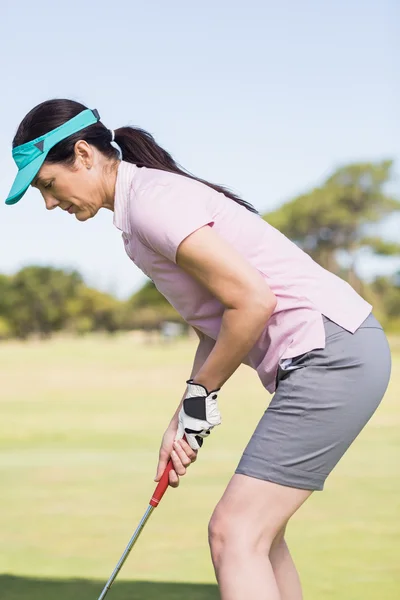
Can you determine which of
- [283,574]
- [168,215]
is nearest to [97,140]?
[168,215]

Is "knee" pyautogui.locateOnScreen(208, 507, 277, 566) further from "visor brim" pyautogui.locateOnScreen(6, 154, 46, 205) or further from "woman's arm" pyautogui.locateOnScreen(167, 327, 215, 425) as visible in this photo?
"visor brim" pyautogui.locateOnScreen(6, 154, 46, 205)

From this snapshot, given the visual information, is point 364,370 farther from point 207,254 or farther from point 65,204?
point 65,204

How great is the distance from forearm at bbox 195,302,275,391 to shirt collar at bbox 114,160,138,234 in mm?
353

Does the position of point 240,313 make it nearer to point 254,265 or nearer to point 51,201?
point 254,265

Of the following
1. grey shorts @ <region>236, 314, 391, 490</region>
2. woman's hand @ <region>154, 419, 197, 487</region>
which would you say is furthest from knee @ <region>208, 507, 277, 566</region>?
woman's hand @ <region>154, 419, 197, 487</region>

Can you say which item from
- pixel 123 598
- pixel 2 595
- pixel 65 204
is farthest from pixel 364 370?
pixel 2 595

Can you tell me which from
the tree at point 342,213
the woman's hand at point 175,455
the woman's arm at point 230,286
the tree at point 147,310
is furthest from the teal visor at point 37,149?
the tree at point 147,310

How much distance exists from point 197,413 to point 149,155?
671 millimetres

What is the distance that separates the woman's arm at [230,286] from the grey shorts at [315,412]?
0.15m

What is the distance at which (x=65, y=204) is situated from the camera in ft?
8.21

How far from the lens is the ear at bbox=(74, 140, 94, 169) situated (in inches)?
95.8

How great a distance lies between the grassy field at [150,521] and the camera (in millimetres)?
4059

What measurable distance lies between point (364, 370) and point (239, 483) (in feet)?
1.32

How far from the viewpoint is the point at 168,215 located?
2.24 m
